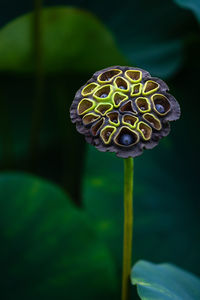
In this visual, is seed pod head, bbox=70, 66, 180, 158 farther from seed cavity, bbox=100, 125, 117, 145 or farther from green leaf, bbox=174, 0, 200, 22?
green leaf, bbox=174, 0, 200, 22

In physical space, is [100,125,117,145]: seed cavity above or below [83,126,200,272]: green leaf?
above

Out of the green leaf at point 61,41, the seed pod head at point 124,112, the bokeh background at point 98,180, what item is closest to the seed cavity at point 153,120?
the seed pod head at point 124,112

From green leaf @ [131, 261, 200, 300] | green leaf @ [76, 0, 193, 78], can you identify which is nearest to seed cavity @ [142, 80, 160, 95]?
green leaf @ [131, 261, 200, 300]

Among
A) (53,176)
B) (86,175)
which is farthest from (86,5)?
(53,176)

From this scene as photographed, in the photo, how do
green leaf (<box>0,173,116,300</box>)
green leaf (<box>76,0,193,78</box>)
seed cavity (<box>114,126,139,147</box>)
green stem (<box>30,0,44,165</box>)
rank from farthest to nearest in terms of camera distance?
green leaf (<box>76,0,193,78</box>) → green stem (<box>30,0,44,165</box>) → green leaf (<box>0,173,116,300</box>) → seed cavity (<box>114,126,139,147</box>)

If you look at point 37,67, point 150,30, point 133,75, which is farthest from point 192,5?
point 133,75

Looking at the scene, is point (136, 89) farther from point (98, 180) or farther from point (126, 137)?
point (98, 180)

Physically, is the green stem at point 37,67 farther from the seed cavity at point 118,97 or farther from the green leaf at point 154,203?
the seed cavity at point 118,97

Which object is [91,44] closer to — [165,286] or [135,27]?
[135,27]
